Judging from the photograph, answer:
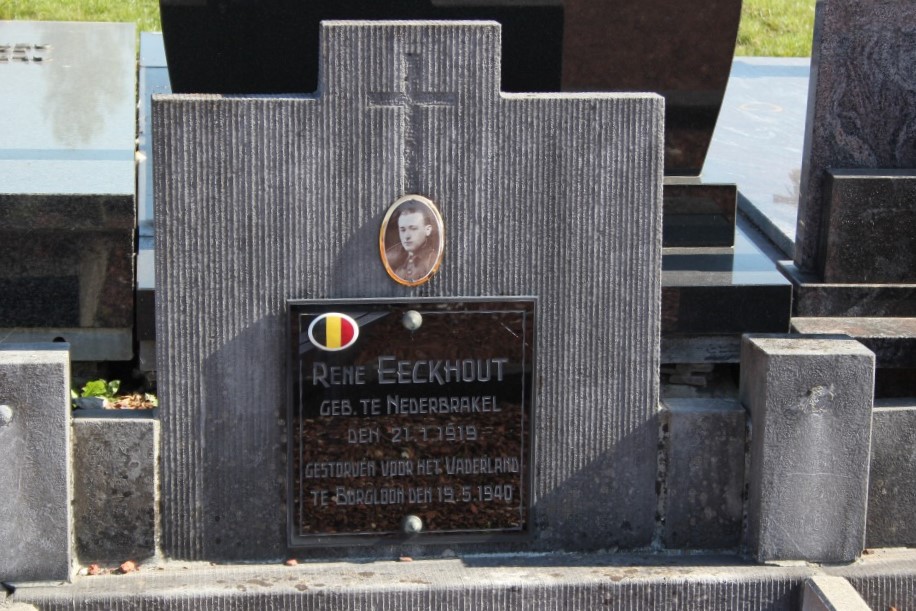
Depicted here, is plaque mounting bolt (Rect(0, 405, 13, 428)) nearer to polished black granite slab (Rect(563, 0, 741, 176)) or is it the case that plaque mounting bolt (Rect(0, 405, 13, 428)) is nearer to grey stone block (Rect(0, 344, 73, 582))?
grey stone block (Rect(0, 344, 73, 582))

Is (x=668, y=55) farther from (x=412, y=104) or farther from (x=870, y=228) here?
(x=412, y=104)

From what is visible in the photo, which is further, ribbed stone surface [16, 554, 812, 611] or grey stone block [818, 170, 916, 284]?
grey stone block [818, 170, 916, 284]

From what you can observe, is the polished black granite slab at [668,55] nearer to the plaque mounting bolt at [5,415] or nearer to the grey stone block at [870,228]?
the grey stone block at [870,228]

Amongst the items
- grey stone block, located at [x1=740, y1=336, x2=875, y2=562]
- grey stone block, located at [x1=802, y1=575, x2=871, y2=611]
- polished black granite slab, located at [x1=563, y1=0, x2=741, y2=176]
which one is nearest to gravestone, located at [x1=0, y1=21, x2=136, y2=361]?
polished black granite slab, located at [x1=563, y1=0, x2=741, y2=176]

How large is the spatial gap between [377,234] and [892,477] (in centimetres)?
204

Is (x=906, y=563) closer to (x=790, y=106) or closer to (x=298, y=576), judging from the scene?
(x=298, y=576)

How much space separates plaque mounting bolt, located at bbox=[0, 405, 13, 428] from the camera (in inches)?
157

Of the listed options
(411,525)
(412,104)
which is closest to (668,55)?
(412,104)

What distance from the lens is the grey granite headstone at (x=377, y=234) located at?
4.11 meters

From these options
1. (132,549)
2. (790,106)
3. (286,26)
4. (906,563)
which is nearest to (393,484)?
(132,549)

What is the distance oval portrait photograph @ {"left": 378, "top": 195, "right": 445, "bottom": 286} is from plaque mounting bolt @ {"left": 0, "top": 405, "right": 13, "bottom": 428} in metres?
1.30

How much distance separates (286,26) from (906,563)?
12.4ft

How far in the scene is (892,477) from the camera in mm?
4465

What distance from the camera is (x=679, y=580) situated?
14.0 feet
